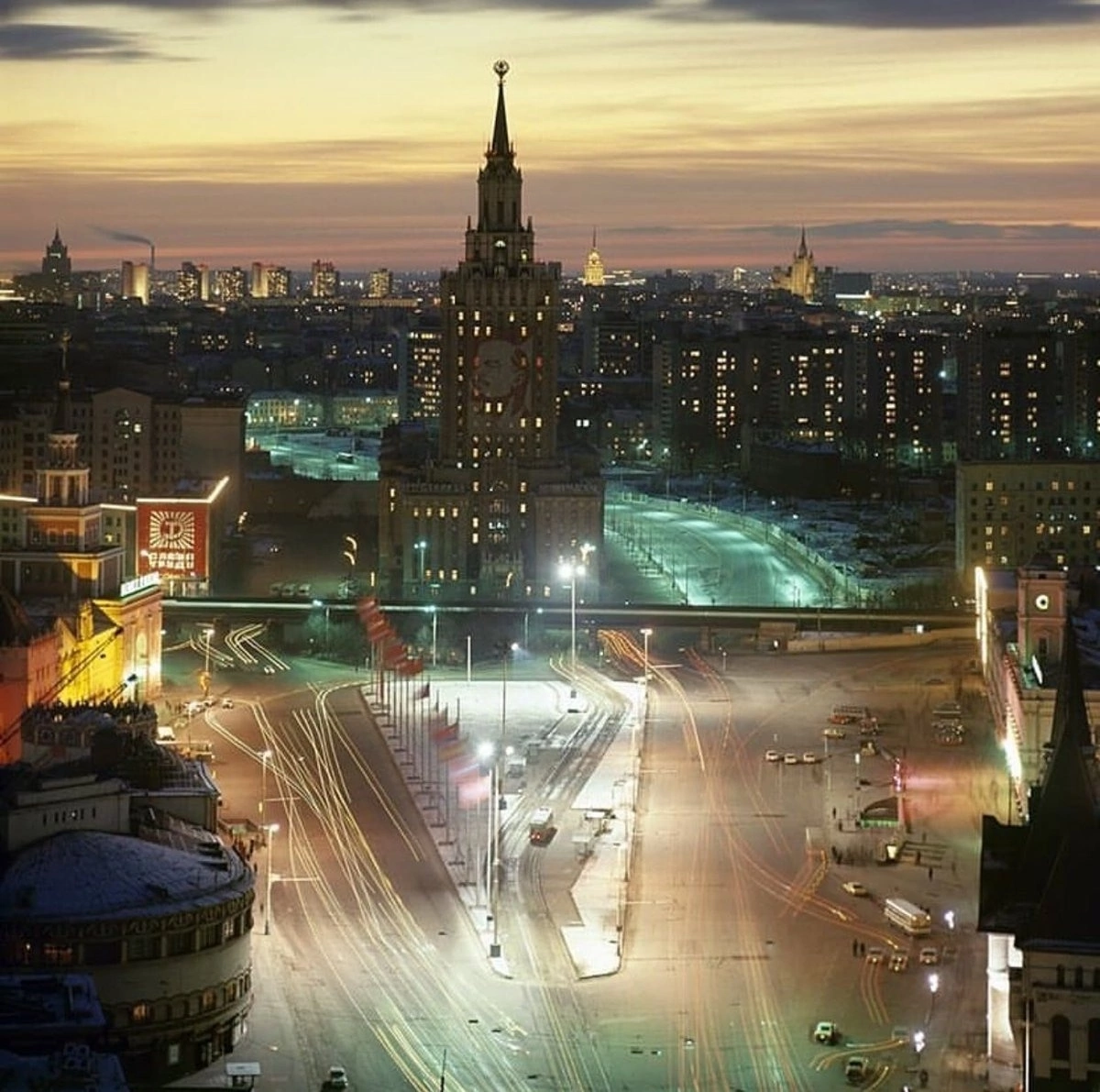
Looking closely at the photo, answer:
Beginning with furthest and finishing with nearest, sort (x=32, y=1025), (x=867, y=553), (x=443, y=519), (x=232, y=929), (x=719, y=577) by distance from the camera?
(x=867, y=553), (x=719, y=577), (x=443, y=519), (x=232, y=929), (x=32, y=1025)

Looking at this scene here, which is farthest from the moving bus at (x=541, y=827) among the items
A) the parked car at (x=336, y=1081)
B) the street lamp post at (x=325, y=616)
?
the street lamp post at (x=325, y=616)

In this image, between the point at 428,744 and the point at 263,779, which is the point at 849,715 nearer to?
the point at 428,744

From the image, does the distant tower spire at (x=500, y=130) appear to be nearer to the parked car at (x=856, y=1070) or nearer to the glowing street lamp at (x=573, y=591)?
the glowing street lamp at (x=573, y=591)

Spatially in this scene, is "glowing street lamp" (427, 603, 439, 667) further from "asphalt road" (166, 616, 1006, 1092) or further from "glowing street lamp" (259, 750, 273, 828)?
"glowing street lamp" (259, 750, 273, 828)

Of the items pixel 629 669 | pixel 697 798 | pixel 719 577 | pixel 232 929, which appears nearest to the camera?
pixel 232 929

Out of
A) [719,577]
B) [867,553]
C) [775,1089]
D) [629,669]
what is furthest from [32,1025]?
[867,553]

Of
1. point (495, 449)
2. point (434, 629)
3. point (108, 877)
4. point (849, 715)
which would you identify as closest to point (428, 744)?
point (849, 715)

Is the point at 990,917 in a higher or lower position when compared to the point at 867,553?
higher

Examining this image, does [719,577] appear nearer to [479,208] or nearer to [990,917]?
[479,208]
